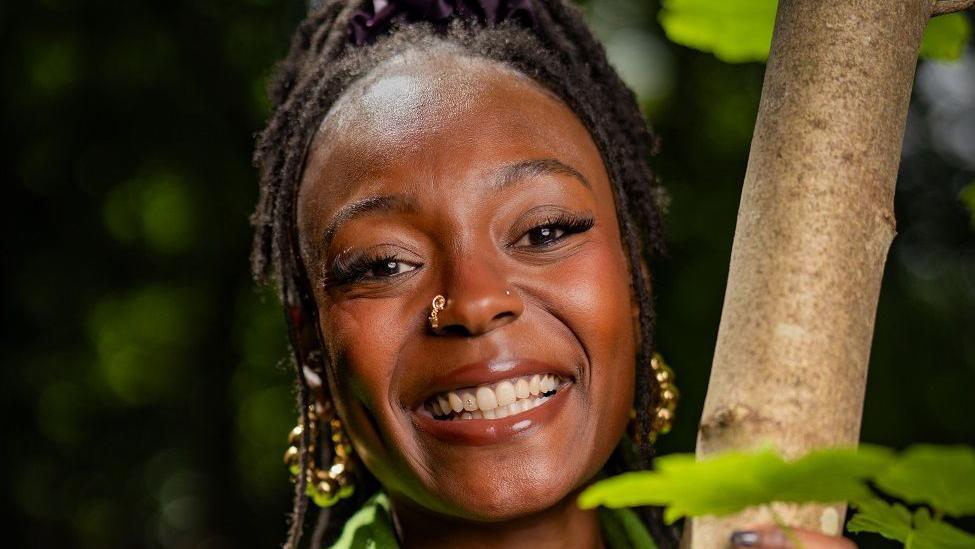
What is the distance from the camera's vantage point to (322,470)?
9.35 feet

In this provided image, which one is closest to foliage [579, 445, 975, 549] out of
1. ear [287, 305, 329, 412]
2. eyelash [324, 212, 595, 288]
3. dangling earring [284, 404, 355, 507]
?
eyelash [324, 212, 595, 288]

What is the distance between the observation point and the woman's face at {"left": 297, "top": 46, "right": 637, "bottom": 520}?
2.07m

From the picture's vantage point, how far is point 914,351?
915cm

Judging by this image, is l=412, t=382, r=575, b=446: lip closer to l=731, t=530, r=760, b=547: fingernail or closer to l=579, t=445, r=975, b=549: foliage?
l=731, t=530, r=760, b=547: fingernail

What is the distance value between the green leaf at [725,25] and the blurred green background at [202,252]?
24.4 ft

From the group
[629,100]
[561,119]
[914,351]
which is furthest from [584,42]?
[914,351]

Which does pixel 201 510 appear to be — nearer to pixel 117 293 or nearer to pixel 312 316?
pixel 117 293

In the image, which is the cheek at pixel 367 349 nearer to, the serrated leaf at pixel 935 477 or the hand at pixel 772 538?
the hand at pixel 772 538

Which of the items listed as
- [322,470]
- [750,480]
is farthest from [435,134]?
[750,480]

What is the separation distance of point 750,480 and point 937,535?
0.33 m

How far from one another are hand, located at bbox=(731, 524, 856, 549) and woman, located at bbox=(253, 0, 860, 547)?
96cm

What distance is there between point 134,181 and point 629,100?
8.29m

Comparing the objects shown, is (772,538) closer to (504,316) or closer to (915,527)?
(915,527)

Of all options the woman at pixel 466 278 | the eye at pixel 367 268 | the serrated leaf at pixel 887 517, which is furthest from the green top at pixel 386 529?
the serrated leaf at pixel 887 517
